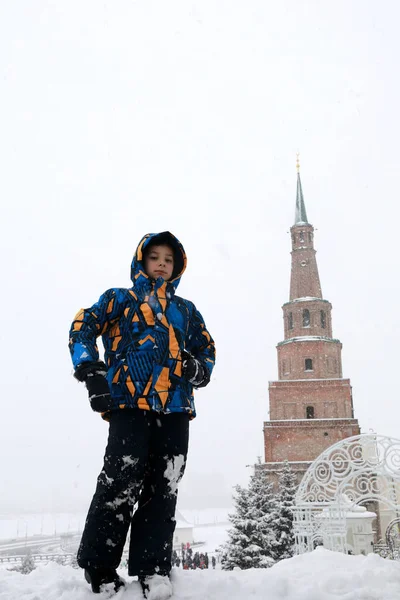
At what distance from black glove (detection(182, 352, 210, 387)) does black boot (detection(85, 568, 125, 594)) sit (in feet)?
3.67

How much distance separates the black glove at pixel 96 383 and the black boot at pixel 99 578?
2.71 feet

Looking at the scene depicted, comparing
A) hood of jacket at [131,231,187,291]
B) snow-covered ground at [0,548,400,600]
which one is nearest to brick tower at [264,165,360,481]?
snow-covered ground at [0,548,400,600]

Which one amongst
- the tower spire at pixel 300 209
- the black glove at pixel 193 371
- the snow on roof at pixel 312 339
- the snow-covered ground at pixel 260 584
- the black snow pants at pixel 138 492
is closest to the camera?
the snow-covered ground at pixel 260 584

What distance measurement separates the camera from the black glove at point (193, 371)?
10.5 feet

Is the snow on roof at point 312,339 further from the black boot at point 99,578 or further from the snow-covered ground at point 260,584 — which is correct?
the black boot at point 99,578

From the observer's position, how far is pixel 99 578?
9.08 ft

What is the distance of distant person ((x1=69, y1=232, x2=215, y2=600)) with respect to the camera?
9.31ft

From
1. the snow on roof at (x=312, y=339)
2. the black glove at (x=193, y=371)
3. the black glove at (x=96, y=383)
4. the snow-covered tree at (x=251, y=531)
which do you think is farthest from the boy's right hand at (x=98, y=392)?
the snow on roof at (x=312, y=339)

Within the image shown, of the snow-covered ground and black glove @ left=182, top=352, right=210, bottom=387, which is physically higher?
black glove @ left=182, top=352, right=210, bottom=387

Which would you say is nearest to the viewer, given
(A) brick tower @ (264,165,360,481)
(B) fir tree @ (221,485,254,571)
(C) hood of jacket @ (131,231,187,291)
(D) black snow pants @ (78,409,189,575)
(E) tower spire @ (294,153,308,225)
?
(D) black snow pants @ (78,409,189,575)

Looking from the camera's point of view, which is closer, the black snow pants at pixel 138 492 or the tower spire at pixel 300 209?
the black snow pants at pixel 138 492

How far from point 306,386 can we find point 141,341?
3634cm

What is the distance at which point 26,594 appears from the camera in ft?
9.19

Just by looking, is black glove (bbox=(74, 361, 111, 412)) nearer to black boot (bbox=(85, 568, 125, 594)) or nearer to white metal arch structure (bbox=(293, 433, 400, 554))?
black boot (bbox=(85, 568, 125, 594))
